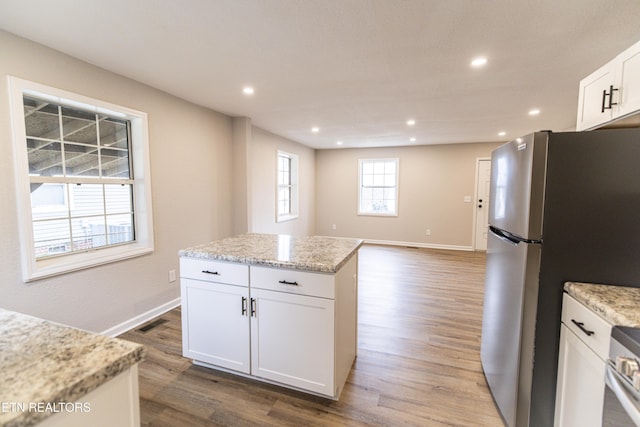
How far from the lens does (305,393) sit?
1911 mm

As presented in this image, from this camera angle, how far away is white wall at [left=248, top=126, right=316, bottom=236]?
4812mm

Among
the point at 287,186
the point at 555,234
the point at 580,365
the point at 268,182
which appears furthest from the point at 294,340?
the point at 287,186

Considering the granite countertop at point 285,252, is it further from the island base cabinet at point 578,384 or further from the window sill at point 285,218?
the window sill at point 285,218

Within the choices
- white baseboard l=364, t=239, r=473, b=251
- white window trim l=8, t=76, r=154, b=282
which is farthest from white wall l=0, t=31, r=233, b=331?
white baseboard l=364, t=239, r=473, b=251

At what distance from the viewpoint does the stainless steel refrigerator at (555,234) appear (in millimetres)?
1299

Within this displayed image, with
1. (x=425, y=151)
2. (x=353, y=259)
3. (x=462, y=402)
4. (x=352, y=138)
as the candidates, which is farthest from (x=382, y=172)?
(x=462, y=402)

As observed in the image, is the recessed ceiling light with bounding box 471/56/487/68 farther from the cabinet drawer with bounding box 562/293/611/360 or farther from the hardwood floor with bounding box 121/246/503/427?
the hardwood floor with bounding box 121/246/503/427

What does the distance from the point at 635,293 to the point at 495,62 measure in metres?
1.84

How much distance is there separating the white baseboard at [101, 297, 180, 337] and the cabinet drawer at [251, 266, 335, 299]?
173 cm

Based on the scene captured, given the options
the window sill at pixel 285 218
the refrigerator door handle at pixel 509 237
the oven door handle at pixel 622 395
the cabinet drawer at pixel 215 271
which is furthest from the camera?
the window sill at pixel 285 218

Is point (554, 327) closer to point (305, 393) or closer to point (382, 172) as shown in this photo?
point (305, 393)

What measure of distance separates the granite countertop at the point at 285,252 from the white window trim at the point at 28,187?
1.09 metres

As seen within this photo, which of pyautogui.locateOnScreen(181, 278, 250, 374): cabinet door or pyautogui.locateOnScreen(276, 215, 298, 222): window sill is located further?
pyautogui.locateOnScreen(276, 215, 298, 222): window sill

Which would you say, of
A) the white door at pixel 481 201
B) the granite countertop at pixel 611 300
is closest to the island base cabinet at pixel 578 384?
the granite countertop at pixel 611 300
